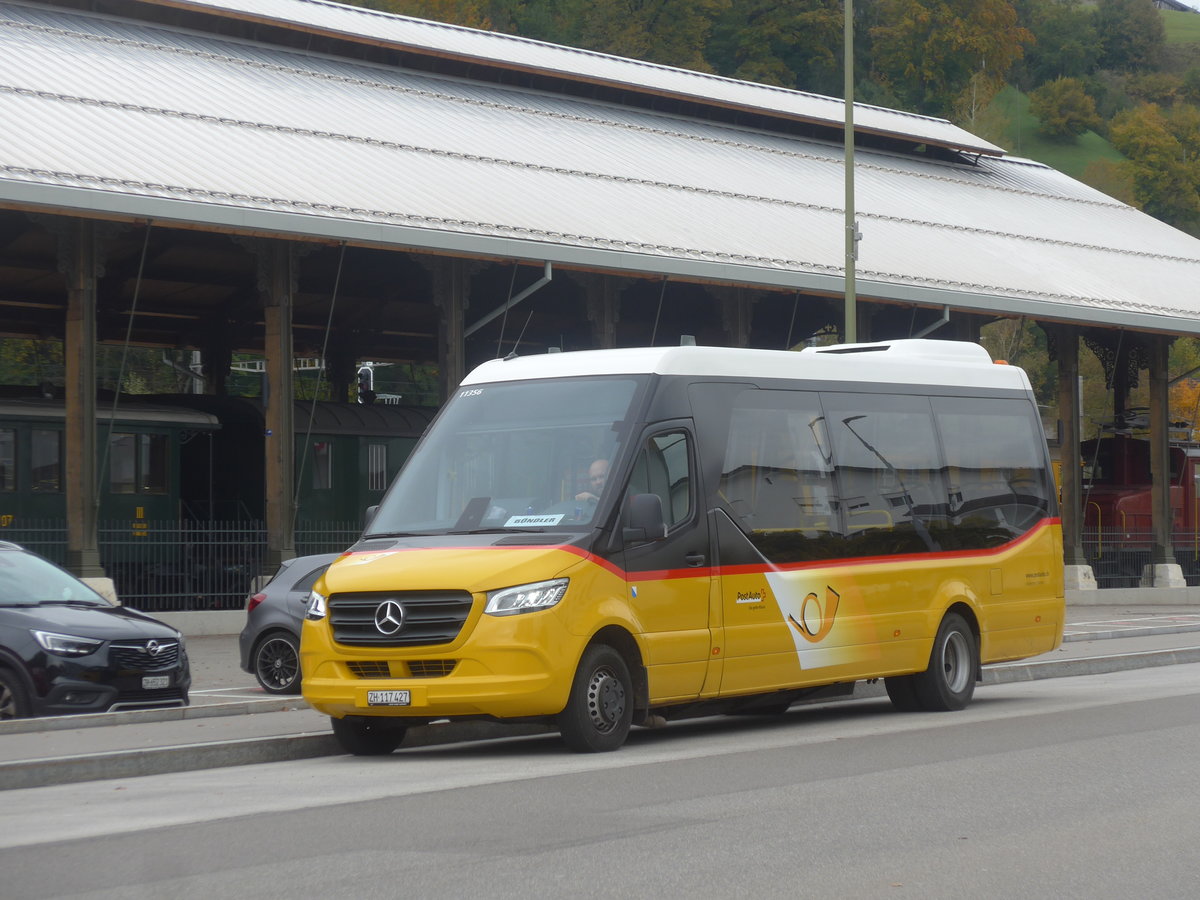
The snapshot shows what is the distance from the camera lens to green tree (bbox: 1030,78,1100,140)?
12912 centimetres

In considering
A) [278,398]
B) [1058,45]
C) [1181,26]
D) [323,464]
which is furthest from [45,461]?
[1181,26]

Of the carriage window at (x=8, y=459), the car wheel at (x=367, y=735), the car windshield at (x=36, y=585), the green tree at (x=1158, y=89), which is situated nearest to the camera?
the car wheel at (x=367, y=735)

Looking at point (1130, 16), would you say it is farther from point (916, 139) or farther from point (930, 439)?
point (930, 439)

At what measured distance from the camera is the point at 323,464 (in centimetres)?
3216

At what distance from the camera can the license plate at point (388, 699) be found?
37.1ft

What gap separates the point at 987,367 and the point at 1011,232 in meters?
25.5

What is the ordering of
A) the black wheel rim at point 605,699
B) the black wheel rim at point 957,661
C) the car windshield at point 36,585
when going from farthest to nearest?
the black wheel rim at point 957,661, the car windshield at point 36,585, the black wheel rim at point 605,699

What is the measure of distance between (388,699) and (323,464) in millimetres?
21193

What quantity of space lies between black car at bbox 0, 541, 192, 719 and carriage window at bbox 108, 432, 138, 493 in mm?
14206

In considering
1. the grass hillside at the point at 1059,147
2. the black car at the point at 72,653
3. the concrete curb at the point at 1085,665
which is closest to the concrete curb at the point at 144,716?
the black car at the point at 72,653

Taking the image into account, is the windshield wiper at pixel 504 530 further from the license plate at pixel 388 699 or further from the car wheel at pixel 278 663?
Result: the car wheel at pixel 278 663

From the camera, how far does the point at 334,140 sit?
96.2ft

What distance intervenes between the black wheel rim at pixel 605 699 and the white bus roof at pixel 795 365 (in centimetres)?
241

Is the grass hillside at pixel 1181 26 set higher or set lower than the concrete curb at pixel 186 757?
higher
